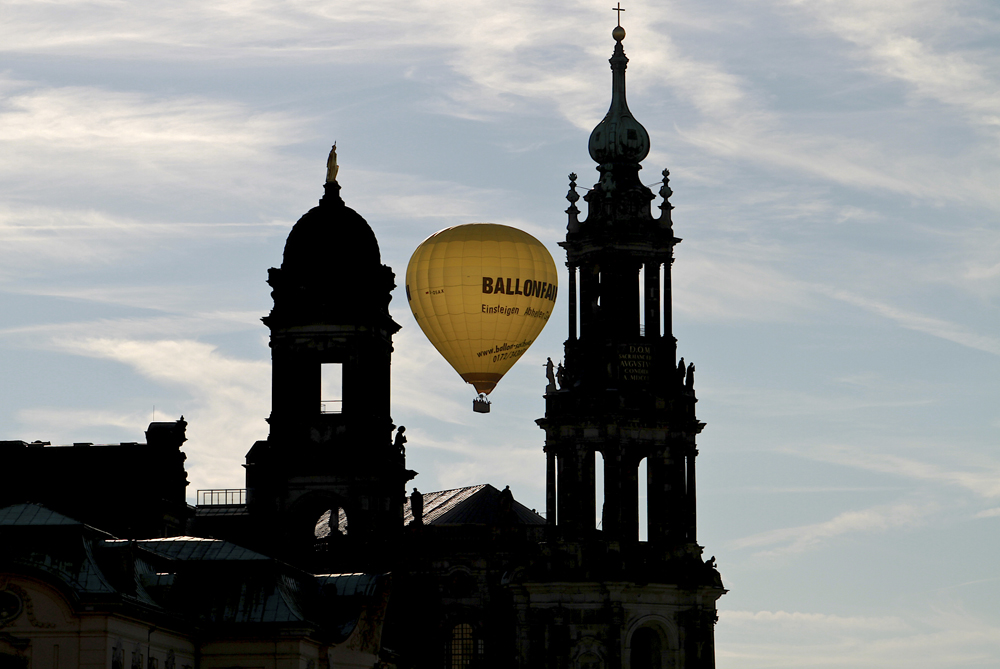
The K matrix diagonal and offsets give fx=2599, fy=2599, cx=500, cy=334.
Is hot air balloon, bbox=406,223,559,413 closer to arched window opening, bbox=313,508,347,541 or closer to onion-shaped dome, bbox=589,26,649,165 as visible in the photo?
Result: arched window opening, bbox=313,508,347,541

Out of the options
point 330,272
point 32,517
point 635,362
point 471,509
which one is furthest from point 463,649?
point 32,517

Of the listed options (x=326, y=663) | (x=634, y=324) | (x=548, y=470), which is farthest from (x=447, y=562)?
(x=326, y=663)

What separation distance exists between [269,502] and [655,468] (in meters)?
20.0

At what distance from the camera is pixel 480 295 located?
117m

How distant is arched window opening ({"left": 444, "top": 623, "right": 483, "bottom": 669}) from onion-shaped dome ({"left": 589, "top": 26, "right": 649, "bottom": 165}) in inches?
998

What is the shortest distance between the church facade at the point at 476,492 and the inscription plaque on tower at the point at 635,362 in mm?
112

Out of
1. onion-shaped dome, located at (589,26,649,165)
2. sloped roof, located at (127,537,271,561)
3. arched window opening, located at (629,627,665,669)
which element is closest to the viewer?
sloped roof, located at (127,537,271,561)

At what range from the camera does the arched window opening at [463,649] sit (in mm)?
129125

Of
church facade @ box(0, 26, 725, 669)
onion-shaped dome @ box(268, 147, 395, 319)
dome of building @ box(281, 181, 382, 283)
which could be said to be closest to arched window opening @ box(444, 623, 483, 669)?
church facade @ box(0, 26, 725, 669)

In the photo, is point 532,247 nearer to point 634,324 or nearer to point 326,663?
point 634,324

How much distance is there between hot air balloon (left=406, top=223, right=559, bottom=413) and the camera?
117 metres

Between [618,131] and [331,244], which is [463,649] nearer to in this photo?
[331,244]

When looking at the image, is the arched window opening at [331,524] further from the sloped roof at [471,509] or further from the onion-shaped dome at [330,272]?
the onion-shaped dome at [330,272]

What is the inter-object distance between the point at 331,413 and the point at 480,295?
1045 centimetres
